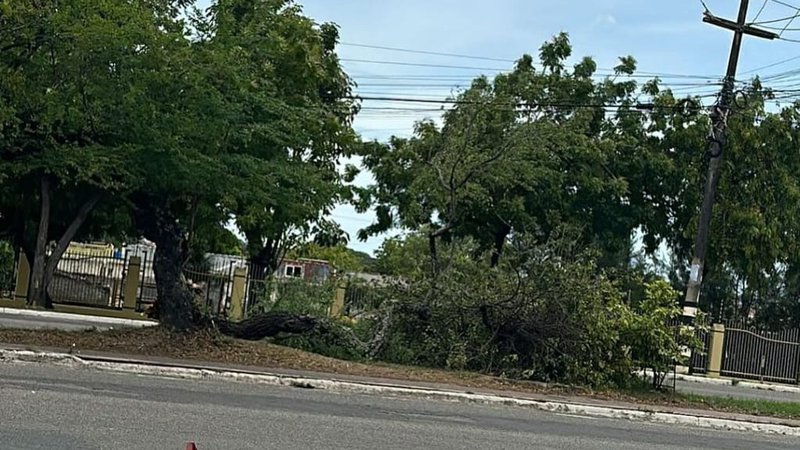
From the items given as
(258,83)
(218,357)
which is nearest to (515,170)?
(258,83)

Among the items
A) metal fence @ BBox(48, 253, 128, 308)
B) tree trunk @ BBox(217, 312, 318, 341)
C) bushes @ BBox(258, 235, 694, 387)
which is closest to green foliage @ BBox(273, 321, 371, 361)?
bushes @ BBox(258, 235, 694, 387)

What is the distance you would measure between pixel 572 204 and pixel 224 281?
10.5 metres

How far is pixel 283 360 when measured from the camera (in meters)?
14.8

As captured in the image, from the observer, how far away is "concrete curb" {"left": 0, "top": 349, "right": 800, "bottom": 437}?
41.4 feet

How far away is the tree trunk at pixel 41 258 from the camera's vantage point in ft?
79.9

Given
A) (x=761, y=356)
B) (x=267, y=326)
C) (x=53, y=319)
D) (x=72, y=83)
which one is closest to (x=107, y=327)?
(x=53, y=319)

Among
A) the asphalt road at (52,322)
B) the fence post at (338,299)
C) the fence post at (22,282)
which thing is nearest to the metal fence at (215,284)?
the asphalt road at (52,322)

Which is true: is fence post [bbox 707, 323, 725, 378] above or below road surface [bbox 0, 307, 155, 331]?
above

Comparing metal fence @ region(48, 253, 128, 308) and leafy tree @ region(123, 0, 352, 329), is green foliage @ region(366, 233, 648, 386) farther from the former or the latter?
metal fence @ region(48, 253, 128, 308)

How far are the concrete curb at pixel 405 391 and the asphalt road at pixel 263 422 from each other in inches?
13.6

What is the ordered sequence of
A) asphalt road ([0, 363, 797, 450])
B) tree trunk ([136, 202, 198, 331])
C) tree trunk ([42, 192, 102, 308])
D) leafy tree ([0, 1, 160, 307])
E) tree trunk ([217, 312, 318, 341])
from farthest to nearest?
tree trunk ([42, 192, 102, 308]), tree trunk ([217, 312, 318, 341]), tree trunk ([136, 202, 198, 331]), leafy tree ([0, 1, 160, 307]), asphalt road ([0, 363, 797, 450])

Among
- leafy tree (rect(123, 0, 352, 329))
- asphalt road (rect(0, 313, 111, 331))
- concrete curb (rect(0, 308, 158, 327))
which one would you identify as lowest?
concrete curb (rect(0, 308, 158, 327))

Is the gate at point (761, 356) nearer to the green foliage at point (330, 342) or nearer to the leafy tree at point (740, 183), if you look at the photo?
the leafy tree at point (740, 183)

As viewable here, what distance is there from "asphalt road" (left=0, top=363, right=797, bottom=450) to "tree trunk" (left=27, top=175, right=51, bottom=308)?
43.3 feet
